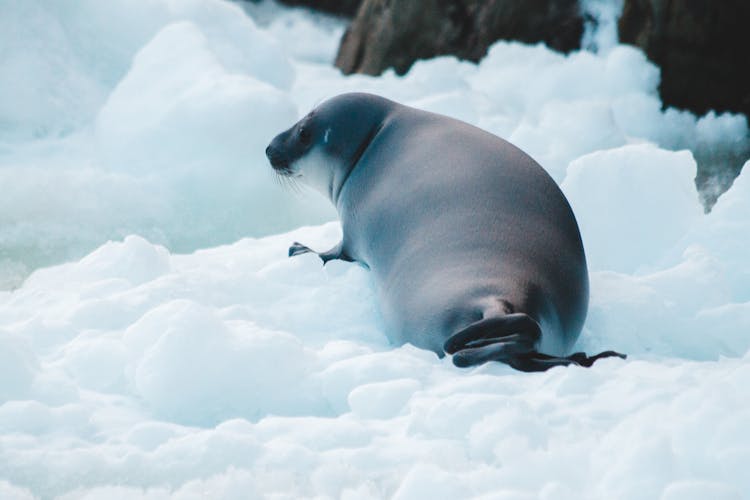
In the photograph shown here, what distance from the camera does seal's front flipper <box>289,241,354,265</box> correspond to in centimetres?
390

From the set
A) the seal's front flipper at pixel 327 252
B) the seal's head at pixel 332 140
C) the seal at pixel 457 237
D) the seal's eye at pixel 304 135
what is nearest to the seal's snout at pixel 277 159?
the seal's head at pixel 332 140

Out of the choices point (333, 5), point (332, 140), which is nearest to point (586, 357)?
point (332, 140)

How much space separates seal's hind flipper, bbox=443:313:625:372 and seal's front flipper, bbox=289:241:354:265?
1317 millimetres

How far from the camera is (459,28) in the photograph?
8.13m

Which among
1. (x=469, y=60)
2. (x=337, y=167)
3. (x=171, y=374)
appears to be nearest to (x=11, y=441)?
(x=171, y=374)

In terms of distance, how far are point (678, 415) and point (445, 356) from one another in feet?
2.86

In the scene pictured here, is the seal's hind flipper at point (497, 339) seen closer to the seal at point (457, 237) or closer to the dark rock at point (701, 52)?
the seal at point (457, 237)

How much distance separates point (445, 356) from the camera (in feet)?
9.09

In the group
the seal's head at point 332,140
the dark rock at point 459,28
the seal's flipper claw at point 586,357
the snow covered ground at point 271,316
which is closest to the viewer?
the snow covered ground at point 271,316

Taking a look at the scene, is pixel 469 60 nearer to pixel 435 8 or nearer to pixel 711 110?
pixel 435 8

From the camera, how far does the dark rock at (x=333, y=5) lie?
13.1 meters

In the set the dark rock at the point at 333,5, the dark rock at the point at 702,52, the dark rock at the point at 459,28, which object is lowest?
the dark rock at the point at 333,5

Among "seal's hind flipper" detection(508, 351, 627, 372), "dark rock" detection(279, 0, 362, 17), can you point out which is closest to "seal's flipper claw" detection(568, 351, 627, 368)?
"seal's hind flipper" detection(508, 351, 627, 372)

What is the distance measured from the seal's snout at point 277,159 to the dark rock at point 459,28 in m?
3.70
